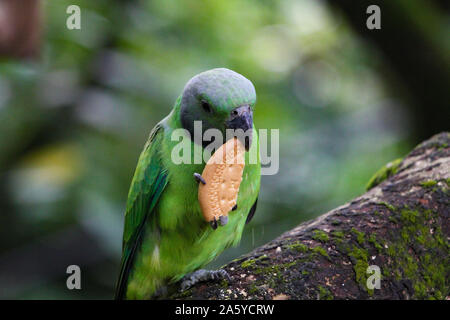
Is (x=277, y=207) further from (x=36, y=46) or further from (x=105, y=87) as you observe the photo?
(x=36, y=46)

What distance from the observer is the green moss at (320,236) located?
2.35 m

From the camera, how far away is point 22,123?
191 inches

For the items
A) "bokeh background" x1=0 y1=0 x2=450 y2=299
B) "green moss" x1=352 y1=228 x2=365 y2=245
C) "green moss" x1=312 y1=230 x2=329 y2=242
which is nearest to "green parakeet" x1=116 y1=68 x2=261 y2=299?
"green moss" x1=312 y1=230 x2=329 y2=242

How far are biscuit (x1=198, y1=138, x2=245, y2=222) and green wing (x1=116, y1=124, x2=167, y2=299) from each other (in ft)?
1.24

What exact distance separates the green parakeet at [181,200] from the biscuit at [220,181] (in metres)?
0.06

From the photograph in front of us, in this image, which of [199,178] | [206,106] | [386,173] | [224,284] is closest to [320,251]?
[224,284]

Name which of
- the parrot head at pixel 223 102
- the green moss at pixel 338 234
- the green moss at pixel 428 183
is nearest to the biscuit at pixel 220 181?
the parrot head at pixel 223 102

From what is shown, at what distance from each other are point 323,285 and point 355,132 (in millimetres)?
3980

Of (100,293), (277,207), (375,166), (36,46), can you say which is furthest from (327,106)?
(36,46)

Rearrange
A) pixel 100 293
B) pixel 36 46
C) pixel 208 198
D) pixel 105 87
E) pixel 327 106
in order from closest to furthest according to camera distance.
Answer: pixel 208 198
pixel 36 46
pixel 100 293
pixel 105 87
pixel 327 106

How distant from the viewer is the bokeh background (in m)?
4.48

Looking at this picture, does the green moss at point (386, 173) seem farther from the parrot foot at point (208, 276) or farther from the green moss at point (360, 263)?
the parrot foot at point (208, 276)

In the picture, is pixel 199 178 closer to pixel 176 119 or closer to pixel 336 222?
pixel 176 119

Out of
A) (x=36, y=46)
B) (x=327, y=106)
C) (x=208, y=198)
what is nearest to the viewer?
(x=208, y=198)
